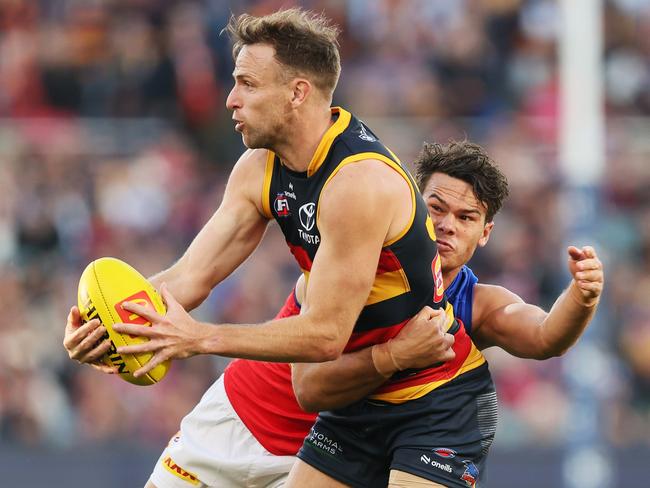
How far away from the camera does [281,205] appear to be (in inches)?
210

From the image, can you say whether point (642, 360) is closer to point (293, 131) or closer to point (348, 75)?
point (348, 75)

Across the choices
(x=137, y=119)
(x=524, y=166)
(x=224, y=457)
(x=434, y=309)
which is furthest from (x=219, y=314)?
(x=434, y=309)

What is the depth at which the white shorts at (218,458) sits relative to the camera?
610cm

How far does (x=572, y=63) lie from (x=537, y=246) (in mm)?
1638

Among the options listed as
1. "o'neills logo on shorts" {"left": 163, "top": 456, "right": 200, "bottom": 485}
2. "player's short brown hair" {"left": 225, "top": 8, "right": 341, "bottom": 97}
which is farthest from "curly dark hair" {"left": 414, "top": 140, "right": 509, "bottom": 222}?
"o'neills logo on shorts" {"left": 163, "top": 456, "right": 200, "bottom": 485}

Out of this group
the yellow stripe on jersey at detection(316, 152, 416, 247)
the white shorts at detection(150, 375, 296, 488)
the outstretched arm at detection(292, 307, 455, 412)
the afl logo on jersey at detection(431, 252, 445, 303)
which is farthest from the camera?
the white shorts at detection(150, 375, 296, 488)

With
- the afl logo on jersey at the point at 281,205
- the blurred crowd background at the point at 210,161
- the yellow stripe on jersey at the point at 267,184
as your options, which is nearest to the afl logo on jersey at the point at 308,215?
the afl logo on jersey at the point at 281,205

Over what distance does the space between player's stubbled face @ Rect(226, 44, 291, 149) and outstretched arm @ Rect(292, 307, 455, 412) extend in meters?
0.91

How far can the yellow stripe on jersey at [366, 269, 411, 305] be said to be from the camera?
5.17m

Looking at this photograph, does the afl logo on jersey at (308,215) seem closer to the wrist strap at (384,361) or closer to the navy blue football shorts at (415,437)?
the wrist strap at (384,361)

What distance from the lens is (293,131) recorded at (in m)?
5.21

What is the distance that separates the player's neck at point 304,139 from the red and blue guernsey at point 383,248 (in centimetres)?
4

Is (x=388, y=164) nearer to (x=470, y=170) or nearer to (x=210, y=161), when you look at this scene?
(x=470, y=170)

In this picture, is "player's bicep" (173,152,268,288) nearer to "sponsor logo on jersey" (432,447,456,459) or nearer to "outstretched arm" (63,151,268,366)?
"outstretched arm" (63,151,268,366)
